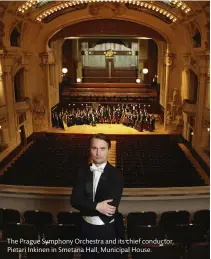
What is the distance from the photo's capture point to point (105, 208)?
2598mm

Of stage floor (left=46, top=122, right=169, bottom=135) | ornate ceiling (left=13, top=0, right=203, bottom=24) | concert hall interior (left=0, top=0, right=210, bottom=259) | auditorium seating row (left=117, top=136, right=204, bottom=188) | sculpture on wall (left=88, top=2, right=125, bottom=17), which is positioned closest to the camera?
concert hall interior (left=0, top=0, right=210, bottom=259)

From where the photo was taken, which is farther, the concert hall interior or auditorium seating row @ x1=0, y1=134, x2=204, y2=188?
auditorium seating row @ x1=0, y1=134, x2=204, y2=188

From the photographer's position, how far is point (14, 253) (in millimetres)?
3330

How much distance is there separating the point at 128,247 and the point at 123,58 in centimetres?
1931

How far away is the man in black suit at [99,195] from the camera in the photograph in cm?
266

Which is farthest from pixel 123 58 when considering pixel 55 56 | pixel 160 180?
pixel 160 180

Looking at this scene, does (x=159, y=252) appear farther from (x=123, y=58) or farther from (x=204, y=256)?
(x=123, y=58)

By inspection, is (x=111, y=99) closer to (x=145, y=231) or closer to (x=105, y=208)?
(x=145, y=231)

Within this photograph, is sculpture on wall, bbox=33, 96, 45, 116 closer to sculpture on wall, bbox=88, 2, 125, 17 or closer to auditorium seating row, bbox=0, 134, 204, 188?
auditorium seating row, bbox=0, 134, 204, 188

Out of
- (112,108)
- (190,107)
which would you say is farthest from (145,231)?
(112,108)

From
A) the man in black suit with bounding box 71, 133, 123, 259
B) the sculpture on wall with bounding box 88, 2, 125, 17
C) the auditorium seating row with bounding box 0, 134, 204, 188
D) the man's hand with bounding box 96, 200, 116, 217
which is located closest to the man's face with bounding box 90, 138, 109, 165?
the man in black suit with bounding box 71, 133, 123, 259

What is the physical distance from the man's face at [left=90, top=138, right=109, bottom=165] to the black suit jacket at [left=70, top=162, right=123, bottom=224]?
4.8 inches

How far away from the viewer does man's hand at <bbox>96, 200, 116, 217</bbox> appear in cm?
260

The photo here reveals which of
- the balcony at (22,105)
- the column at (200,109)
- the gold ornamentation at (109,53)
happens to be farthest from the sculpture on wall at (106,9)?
the gold ornamentation at (109,53)
